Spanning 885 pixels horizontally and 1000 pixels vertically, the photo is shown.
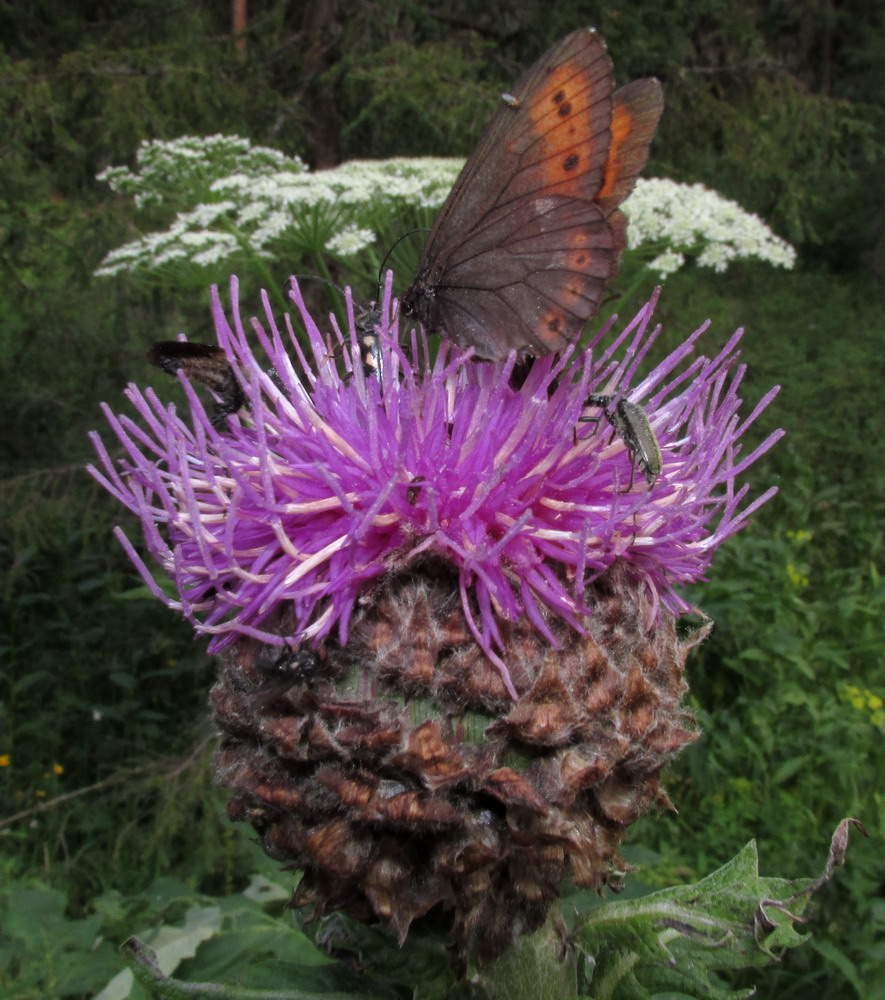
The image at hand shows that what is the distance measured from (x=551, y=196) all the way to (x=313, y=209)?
130 inches

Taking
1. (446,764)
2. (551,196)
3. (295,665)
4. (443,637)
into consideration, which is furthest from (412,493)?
(551,196)

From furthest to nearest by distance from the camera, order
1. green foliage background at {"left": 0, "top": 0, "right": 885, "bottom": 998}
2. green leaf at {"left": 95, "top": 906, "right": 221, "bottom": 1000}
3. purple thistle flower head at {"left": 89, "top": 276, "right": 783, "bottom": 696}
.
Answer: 1. green foliage background at {"left": 0, "top": 0, "right": 885, "bottom": 998}
2. green leaf at {"left": 95, "top": 906, "right": 221, "bottom": 1000}
3. purple thistle flower head at {"left": 89, "top": 276, "right": 783, "bottom": 696}

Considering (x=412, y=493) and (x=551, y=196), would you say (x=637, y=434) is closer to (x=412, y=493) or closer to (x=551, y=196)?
(x=412, y=493)

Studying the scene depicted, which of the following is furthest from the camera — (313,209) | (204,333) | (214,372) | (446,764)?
(204,333)

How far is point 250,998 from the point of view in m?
1.86

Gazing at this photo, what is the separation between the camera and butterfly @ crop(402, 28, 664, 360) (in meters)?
1.99

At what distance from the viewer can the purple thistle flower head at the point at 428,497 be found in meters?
1.77

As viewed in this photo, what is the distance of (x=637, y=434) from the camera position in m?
1.87

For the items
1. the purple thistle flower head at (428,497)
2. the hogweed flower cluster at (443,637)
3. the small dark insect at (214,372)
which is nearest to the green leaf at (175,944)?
the hogweed flower cluster at (443,637)

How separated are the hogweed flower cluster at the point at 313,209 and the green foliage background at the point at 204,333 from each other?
97cm

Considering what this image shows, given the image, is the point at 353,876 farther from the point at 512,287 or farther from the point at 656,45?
the point at 656,45

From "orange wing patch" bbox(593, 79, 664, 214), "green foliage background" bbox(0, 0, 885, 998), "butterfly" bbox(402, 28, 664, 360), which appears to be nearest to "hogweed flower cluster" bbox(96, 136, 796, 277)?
"green foliage background" bbox(0, 0, 885, 998)

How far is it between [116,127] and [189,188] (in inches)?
64.4

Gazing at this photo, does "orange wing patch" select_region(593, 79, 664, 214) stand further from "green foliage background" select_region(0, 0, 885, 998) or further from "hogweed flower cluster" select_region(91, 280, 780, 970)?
Answer: "green foliage background" select_region(0, 0, 885, 998)
